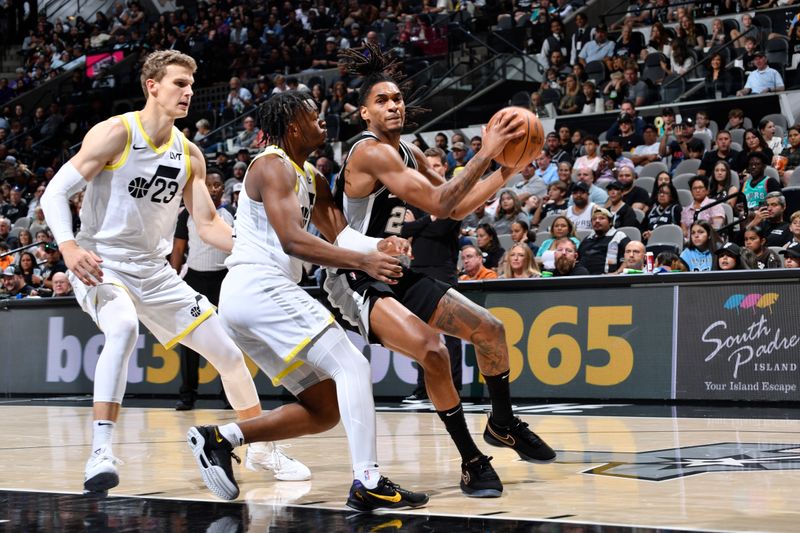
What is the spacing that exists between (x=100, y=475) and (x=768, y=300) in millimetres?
5659

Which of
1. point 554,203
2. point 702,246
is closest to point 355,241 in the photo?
point 702,246

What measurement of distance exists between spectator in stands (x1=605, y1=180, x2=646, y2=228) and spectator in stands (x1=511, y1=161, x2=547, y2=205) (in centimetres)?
135

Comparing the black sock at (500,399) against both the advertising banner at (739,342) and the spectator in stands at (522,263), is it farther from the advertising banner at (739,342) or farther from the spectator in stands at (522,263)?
the spectator in stands at (522,263)

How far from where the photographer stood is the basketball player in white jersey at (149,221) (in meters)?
5.17

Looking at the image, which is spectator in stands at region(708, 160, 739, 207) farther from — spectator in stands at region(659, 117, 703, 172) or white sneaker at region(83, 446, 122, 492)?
white sneaker at region(83, 446, 122, 492)

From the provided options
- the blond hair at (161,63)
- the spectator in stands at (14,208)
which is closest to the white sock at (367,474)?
the blond hair at (161,63)

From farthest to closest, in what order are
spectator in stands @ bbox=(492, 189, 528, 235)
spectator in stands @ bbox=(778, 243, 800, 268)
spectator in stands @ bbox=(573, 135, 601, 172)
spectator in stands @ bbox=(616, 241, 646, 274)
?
spectator in stands @ bbox=(573, 135, 601, 172), spectator in stands @ bbox=(492, 189, 528, 235), spectator in stands @ bbox=(616, 241, 646, 274), spectator in stands @ bbox=(778, 243, 800, 268)

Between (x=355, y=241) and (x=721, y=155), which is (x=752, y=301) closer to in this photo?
(x=721, y=155)

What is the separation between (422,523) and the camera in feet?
12.3

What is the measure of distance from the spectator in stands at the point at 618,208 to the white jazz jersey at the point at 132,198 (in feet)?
23.2

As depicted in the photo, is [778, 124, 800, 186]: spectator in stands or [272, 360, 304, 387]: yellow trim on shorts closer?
[272, 360, 304, 387]: yellow trim on shorts

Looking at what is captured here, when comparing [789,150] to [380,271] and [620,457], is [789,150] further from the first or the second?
[380,271]

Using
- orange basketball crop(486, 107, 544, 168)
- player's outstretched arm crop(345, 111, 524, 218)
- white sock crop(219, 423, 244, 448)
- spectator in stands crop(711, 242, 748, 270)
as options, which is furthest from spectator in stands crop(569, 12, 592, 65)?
white sock crop(219, 423, 244, 448)

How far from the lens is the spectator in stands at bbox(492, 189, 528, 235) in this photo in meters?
12.2
